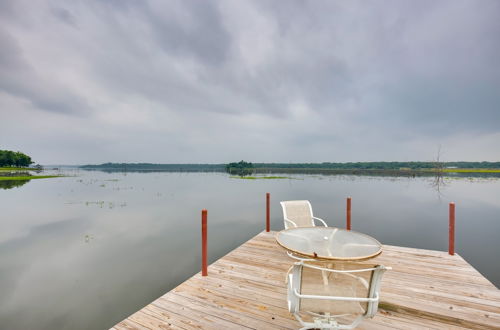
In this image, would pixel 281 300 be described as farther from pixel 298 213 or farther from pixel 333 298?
pixel 298 213

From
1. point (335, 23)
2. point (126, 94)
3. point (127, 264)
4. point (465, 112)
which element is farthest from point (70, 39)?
point (465, 112)

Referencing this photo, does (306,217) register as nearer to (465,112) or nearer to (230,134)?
(465,112)

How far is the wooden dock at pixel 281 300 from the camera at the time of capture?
242 cm

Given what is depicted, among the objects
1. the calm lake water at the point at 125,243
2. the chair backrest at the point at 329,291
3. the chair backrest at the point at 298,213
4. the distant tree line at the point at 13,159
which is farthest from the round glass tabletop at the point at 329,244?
the distant tree line at the point at 13,159

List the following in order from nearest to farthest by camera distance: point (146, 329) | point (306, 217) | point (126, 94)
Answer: point (146, 329), point (306, 217), point (126, 94)

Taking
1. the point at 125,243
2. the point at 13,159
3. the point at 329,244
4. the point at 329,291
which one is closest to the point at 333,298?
the point at 329,291

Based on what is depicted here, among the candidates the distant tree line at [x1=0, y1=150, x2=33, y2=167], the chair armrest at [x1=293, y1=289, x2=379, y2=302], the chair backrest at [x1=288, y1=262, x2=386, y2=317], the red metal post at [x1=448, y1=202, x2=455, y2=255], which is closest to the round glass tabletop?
the chair backrest at [x1=288, y1=262, x2=386, y2=317]

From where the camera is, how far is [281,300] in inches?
113

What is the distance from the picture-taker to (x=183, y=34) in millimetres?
17969

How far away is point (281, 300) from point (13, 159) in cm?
9848

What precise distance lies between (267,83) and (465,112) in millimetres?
35806

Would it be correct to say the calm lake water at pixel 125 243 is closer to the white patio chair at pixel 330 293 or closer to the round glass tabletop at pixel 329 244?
the round glass tabletop at pixel 329 244

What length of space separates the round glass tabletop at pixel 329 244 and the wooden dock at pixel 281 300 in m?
0.76

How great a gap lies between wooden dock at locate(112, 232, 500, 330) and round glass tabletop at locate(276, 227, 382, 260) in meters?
0.76
